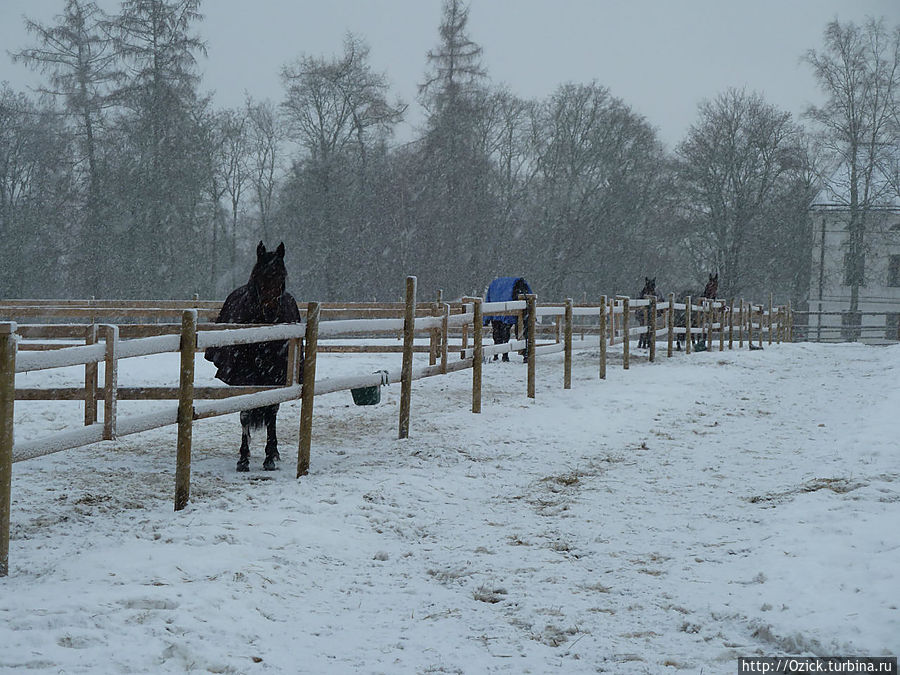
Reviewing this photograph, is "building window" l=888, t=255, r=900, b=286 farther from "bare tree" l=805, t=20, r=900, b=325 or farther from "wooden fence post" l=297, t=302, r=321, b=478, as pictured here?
"wooden fence post" l=297, t=302, r=321, b=478

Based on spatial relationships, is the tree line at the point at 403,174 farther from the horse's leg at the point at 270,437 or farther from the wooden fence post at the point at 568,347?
the horse's leg at the point at 270,437

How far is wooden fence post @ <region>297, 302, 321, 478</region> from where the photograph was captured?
6.36 meters

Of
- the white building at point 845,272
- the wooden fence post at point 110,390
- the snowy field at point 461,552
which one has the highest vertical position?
the white building at point 845,272

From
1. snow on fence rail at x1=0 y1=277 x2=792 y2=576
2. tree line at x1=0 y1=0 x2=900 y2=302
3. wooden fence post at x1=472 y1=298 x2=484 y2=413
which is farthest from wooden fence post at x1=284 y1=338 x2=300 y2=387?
tree line at x1=0 y1=0 x2=900 y2=302

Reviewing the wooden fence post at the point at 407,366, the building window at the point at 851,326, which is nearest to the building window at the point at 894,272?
the building window at the point at 851,326

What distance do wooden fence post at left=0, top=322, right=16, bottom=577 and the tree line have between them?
2732 centimetres

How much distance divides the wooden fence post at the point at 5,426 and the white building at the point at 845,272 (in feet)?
114

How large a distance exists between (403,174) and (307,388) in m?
31.2

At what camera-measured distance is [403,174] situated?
3675 centimetres

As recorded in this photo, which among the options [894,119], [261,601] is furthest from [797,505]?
[894,119]

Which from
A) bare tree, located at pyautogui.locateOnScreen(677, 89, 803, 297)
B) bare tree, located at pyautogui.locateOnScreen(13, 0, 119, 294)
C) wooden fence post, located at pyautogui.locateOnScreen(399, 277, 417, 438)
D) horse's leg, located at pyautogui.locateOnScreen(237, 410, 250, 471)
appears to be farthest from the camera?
bare tree, located at pyautogui.locateOnScreen(677, 89, 803, 297)

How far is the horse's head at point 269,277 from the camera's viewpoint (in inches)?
269

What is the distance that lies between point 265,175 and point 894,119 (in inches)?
1158

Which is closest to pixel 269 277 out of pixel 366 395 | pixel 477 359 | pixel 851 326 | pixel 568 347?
pixel 366 395
